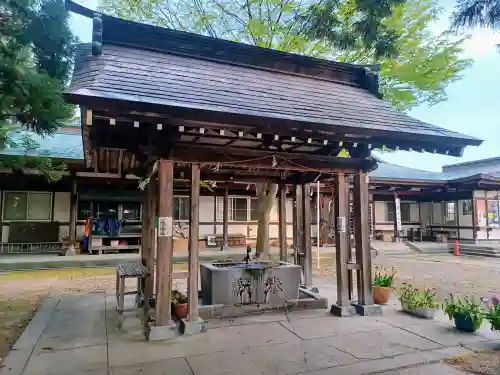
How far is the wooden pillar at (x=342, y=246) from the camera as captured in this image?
531 centimetres

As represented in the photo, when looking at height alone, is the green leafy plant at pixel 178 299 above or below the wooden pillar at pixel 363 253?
below

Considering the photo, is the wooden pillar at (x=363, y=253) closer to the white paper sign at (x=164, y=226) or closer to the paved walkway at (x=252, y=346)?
the paved walkway at (x=252, y=346)

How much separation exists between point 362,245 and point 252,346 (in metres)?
2.47

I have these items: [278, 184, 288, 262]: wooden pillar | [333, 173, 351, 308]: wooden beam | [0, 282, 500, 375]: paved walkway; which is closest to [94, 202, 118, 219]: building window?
[0, 282, 500, 375]: paved walkway

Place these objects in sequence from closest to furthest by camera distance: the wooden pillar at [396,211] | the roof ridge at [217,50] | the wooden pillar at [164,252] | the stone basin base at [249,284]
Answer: the wooden pillar at [164,252] < the stone basin base at [249,284] < the roof ridge at [217,50] < the wooden pillar at [396,211]

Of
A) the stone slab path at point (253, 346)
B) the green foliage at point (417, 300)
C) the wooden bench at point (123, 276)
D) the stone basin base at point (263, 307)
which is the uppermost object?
the wooden bench at point (123, 276)

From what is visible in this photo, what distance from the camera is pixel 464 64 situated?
1040cm

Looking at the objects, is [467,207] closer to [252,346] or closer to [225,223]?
[225,223]

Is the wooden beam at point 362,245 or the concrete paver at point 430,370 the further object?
the wooden beam at point 362,245

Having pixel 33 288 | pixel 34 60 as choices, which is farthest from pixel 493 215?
pixel 34 60

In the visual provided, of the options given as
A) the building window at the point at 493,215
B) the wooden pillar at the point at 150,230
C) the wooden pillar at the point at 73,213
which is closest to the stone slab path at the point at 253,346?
the wooden pillar at the point at 150,230

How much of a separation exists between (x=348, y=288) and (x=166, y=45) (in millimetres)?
5205

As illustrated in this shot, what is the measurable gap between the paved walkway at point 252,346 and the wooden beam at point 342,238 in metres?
0.39

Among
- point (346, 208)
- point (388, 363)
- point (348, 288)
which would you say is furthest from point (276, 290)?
point (388, 363)
